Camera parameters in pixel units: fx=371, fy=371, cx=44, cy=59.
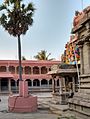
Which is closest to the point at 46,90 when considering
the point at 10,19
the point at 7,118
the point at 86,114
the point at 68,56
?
the point at 68,56

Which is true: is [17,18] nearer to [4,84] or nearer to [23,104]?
[23,104]

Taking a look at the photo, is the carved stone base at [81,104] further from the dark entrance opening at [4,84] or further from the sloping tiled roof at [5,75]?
the dark entrance opening at [4,84]

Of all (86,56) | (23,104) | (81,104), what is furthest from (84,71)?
(23,104)

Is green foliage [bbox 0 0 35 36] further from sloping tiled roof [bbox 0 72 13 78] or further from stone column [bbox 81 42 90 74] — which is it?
sloping tiled roof [bbox 0 72 13 78]

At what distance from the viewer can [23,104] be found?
93.8 ft

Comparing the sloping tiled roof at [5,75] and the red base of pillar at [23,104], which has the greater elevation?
the sloping tiled roof at [5,75]

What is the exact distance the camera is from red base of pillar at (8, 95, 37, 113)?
28.4 meters

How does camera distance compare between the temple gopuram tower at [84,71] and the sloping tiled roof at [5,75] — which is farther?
the sloping tiled roof at [5,75]

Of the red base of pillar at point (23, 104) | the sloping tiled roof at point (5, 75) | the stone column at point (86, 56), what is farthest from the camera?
the sloping tiled roof at point (5, 75)

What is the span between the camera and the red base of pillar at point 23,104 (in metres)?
28.4

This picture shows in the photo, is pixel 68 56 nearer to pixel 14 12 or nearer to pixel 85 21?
pixel 14 12

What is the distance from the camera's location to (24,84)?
95.2 ft

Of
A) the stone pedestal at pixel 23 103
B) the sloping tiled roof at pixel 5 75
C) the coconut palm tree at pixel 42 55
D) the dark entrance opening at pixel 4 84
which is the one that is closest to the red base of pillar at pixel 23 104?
the stone pedestal at pixel 23 103

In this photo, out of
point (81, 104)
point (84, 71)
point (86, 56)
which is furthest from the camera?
point (84, 71)
